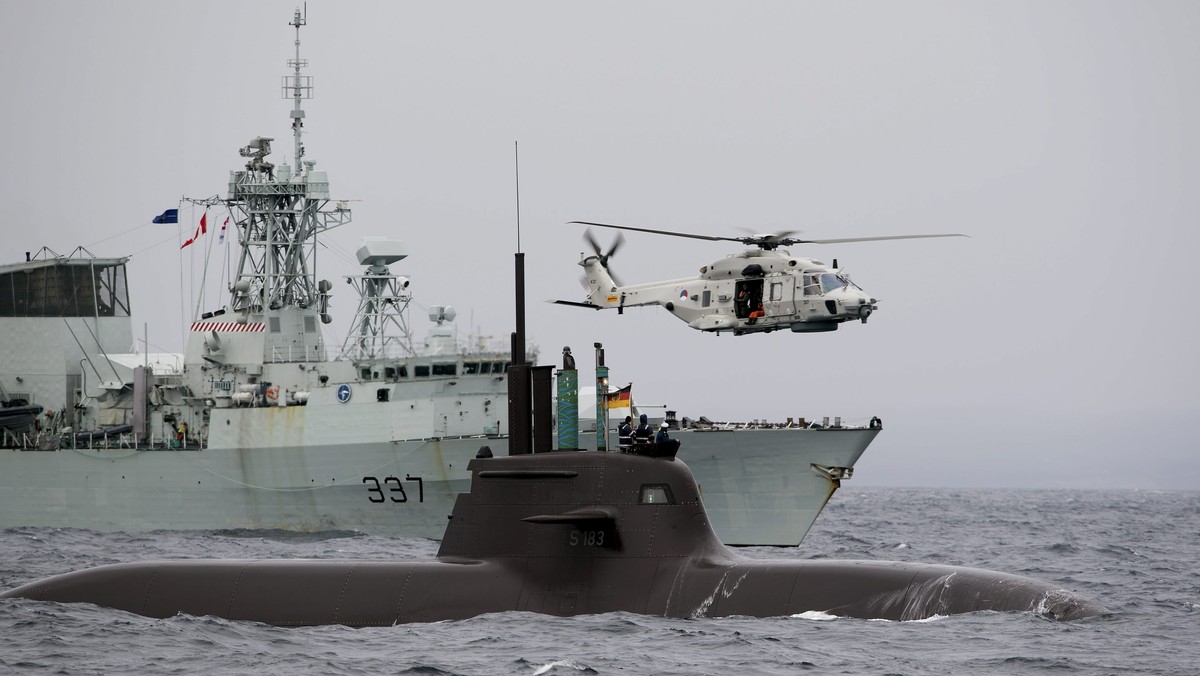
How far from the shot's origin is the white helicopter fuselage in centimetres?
3119

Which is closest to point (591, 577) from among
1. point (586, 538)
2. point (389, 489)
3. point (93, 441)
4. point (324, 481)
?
point (586, 538)

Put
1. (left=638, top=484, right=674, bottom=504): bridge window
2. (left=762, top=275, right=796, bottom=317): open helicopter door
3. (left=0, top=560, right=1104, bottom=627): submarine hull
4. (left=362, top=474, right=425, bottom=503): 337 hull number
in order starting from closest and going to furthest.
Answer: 1. (left=0, top=560, right=1104, bottom=627): submarine hull
2. (left=638, top=484, right=674, bottom=504): bridge window
3. (left=762, top=275, right=796, bottom=317): open helicopter door
4. (left=362, top=474, right=425, bottom=503): 337 hull number

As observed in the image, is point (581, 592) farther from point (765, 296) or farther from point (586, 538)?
point (765, 296)

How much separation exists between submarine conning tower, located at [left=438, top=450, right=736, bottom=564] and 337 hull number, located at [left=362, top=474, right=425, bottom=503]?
74.4 feet

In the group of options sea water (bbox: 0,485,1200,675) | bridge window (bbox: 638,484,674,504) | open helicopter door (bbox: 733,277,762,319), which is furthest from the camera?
open helicopter door (bbox: 733,277,762,319)

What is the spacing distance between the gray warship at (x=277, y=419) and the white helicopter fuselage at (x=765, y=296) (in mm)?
6967

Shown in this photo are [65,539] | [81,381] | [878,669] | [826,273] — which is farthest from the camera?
[81,381]

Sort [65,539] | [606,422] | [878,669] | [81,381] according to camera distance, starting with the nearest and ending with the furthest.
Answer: [878,669] < [606,422] < [65,539] < [81,381]

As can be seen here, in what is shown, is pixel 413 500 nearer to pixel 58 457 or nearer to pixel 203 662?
pixel 58 457

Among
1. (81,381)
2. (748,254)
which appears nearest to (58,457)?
(81,381)

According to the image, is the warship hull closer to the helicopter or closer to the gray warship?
the gray warship

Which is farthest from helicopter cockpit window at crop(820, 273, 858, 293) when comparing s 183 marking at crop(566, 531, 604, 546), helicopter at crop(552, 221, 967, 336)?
s 183 marking at crop(566, 531, 604, 546)

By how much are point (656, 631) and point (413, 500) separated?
25.1 metres

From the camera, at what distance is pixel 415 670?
15500 mm
